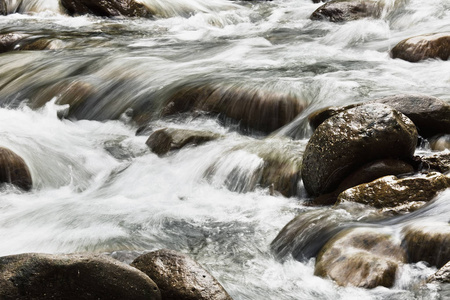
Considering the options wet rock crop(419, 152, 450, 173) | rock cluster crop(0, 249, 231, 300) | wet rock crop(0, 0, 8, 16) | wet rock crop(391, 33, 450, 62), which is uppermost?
wet rock crop(391, 33, 450, 62)

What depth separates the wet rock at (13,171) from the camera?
6609mm

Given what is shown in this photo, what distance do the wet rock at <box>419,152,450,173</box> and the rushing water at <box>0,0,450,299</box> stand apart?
887 millimetres

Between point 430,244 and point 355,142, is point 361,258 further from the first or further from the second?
point 355,142

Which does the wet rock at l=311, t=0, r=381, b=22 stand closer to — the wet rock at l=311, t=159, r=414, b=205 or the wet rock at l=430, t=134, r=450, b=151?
the wet rock at l=430, t=134, r=450, b=151

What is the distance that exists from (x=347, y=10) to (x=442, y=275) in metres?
8.76

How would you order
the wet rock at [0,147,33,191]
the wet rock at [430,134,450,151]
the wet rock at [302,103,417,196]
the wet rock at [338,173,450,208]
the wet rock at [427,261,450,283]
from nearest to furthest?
the wet rock at [427,261,450,283]
the wet rock at [338,173,450,208]
the wet rock at [302,103,417,196]
the wet rock at [430,134,450,151]
the wet rock at [0,147,33,191]

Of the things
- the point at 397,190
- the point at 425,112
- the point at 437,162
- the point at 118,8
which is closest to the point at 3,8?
the point at 118,8

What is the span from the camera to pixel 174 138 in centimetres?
729

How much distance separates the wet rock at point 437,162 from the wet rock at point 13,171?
3.57m

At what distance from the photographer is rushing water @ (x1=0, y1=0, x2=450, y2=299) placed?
16.8ft

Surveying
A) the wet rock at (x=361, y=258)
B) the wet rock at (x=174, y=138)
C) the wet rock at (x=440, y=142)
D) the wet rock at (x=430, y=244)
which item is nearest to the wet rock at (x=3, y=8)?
the wet rock at (x=174, y=138)

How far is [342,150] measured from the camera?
Answer: 5613mm

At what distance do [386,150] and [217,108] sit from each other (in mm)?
2758

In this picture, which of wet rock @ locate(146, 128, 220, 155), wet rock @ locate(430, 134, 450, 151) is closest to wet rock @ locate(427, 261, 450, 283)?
wet rock @ locate(430, 134, 450, 151)
